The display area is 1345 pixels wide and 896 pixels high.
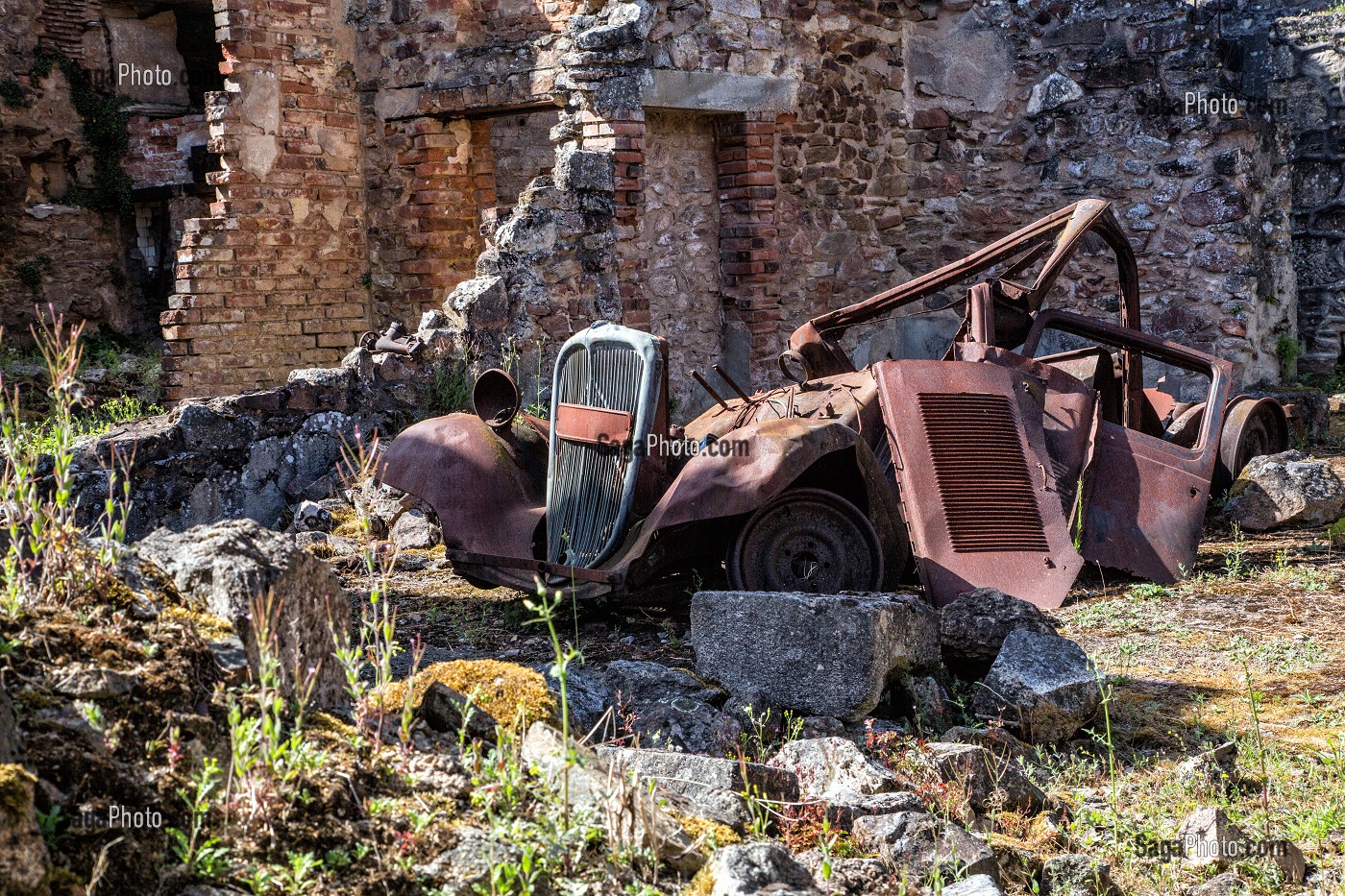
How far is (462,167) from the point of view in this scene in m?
10.6

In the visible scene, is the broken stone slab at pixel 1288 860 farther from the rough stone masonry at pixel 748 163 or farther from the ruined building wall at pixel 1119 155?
the ruined building wall at pixel 1119 155

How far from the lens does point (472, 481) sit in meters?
6.09

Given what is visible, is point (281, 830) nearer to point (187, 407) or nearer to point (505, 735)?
point (505, 735)

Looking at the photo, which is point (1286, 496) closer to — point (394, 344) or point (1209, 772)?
point (1209, 772)

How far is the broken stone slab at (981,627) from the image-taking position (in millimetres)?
4750

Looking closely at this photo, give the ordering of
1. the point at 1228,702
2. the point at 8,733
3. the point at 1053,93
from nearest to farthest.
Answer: the point at 8,733
the point at 1228,702
the point at 1053,93

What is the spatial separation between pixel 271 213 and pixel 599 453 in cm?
553

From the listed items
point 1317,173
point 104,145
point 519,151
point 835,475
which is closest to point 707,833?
point 835,475

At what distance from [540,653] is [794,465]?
1.27m

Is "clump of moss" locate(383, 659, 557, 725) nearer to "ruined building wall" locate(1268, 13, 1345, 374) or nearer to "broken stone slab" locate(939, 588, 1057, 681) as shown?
"broken stone slab" locate(939, 588, 1057, 681)

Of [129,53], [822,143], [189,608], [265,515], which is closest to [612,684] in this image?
[189,608]

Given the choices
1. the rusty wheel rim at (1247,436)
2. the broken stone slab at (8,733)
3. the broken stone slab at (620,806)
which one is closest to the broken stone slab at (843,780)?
the broken stone slab at (620,806)

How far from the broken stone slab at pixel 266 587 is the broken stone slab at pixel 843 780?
129cm

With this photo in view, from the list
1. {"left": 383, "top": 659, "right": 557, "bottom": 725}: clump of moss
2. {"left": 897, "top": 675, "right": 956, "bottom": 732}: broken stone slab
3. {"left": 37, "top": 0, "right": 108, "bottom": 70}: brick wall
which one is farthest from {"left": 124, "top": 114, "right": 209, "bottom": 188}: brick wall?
{"left": 383, "top": 659, "right": 557, "bottom": 725}: clump of moss
